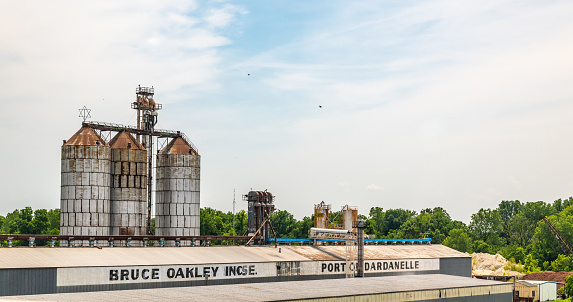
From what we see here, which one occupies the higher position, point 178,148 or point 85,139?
point 85,139

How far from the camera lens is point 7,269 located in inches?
1838

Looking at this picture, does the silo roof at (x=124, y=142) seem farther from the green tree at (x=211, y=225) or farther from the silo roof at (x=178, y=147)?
the green tree at (x=211, y=225)

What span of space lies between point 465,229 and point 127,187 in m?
131

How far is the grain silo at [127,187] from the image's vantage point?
7712 cm

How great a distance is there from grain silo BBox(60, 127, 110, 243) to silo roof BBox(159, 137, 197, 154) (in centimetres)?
1020

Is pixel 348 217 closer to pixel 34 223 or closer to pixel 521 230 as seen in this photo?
pixel 34 223

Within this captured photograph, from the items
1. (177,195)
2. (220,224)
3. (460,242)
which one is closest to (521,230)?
(460,242)

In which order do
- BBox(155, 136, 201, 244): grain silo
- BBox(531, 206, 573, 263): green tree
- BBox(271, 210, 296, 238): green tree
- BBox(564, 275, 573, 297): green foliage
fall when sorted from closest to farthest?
BBox(155, 136, 201, 244): grain silo, BBox(564, 275, 573, 297): green foliage, BBox(531, 206, 573, 263): green tree, BBox(271, 210, 296, 238): green tree

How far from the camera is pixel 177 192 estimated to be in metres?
Result: 82.9

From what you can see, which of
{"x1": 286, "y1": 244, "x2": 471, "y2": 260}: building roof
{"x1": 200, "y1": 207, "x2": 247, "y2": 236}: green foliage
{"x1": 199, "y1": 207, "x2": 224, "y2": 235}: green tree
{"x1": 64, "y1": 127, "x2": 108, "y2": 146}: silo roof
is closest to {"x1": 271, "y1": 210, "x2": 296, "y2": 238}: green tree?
{"x1": 200, "y1": 207, "x2": 247, "y2": 236}: green foliage

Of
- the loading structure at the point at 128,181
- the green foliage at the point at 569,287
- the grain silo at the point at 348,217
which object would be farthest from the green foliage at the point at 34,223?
the green foliage at the point at 569,287

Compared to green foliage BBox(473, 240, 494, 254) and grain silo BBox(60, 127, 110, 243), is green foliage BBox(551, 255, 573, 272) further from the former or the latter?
grain silo BBox(60, 127, 110, 243)

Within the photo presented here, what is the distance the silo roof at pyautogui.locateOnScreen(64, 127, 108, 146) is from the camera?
75562 mm

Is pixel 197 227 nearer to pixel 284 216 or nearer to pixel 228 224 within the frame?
pixel 228 224
